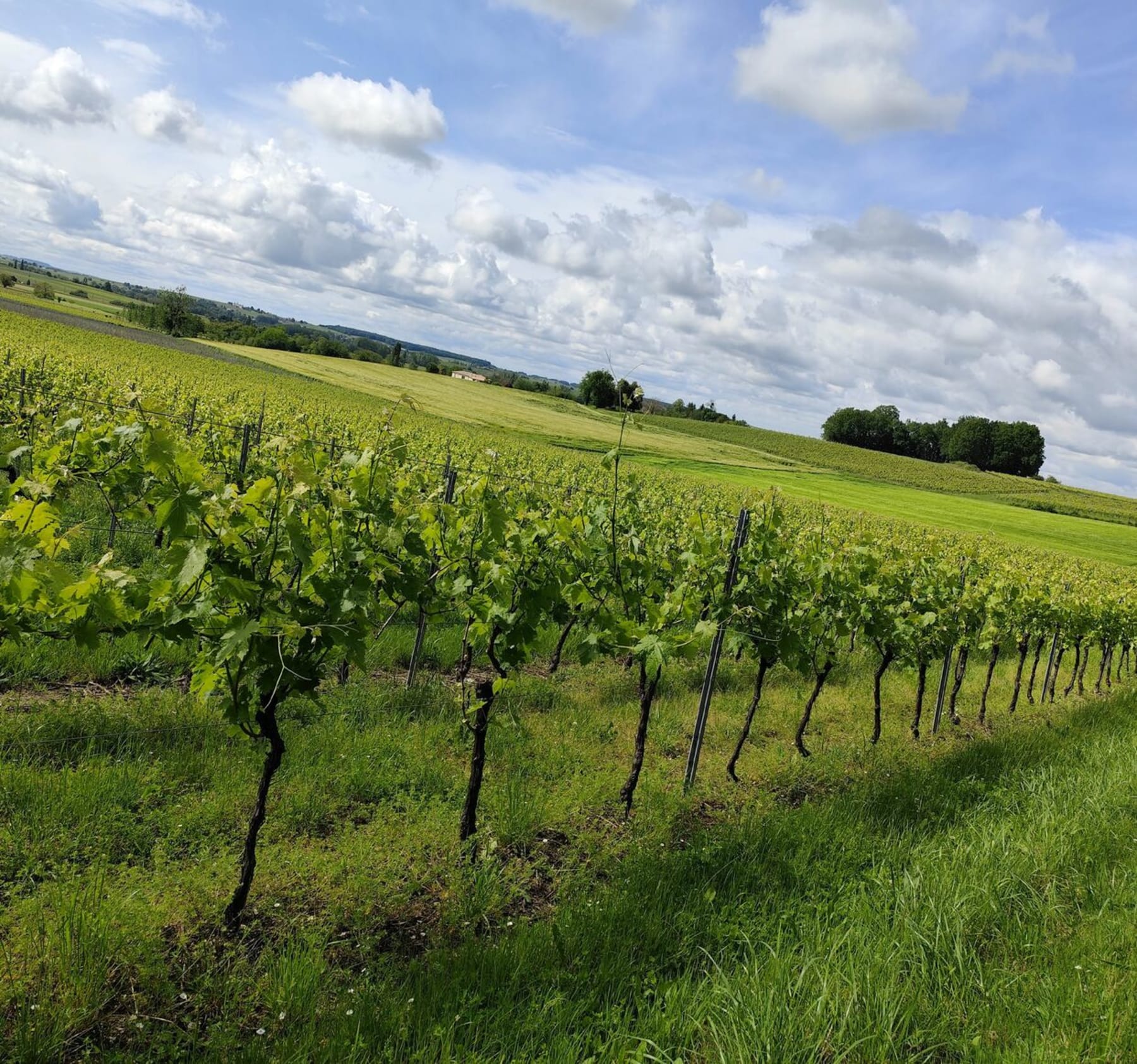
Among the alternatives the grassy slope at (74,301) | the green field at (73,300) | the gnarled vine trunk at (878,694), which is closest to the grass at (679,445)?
the grassy slope at (74,301)

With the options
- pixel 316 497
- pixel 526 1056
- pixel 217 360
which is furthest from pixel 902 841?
pixel 217 360

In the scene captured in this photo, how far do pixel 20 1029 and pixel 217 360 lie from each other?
191 ft

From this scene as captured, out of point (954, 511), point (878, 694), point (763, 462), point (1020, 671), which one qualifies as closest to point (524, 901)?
point (878, 694)

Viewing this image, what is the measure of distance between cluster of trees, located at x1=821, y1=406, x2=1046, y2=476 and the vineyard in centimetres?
10226

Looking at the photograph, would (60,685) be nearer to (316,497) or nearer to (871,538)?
(316,497)

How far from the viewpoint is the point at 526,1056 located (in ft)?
10.3

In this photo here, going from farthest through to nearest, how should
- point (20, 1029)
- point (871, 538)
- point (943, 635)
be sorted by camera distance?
point (943, 635)
point (871, 538)
point (20, 1029)

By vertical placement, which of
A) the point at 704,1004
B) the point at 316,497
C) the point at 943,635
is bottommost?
the point at 704,1004

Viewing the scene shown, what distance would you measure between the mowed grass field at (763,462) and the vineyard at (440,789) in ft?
98.9

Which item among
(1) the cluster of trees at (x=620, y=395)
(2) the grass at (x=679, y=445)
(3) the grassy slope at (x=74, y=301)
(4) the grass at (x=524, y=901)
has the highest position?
(3) the grassy slope at (x=74, y=301)

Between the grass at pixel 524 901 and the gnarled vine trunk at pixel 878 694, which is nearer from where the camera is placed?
the grass at pixel 524 901

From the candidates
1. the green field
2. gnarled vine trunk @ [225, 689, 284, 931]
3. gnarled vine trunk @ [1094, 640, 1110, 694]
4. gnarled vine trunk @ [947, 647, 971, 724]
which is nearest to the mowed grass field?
the green field

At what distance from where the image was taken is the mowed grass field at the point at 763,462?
1877 inches

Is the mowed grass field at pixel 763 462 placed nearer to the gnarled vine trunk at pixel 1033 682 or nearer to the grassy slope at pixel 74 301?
the grassy slope at pixel 74 301
